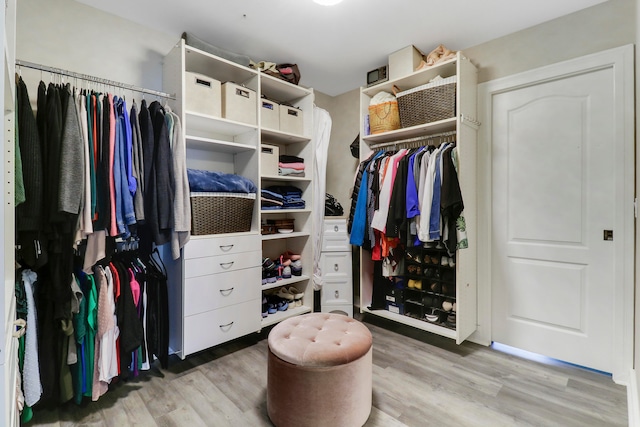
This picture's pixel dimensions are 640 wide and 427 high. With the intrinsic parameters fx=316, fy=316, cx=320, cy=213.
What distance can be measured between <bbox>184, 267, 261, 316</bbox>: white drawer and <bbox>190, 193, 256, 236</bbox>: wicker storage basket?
1.02ft

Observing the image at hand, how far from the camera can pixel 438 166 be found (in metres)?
2.24

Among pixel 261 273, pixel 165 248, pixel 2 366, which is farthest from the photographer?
pixel 261 273

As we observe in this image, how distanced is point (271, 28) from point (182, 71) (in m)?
0.73

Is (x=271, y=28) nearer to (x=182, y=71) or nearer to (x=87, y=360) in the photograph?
(x=182, y=71)

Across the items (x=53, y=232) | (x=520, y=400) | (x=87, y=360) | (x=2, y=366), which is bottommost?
(x=520, y=400)

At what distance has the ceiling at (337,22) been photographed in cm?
201

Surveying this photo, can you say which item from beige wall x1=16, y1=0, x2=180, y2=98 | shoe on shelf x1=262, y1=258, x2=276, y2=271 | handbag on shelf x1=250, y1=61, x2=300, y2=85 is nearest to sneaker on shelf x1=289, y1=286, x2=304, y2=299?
shoe on shelf x1=262, y1=258, x2=276, y2=271

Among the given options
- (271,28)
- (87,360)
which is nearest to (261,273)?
(87,360)

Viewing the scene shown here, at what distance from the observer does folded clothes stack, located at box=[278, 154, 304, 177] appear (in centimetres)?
275

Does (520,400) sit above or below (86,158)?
below

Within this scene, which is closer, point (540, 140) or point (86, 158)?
point (86, 158)

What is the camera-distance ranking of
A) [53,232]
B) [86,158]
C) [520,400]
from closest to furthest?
1. [53,232]
2. [86,158]
3. [520,400]

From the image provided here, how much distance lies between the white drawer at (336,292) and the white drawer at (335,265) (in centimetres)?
5

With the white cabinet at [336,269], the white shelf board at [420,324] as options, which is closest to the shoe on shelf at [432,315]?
the white shelf board at [420,324]
